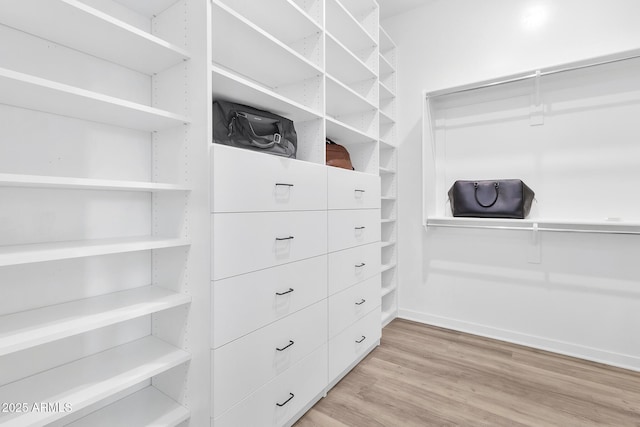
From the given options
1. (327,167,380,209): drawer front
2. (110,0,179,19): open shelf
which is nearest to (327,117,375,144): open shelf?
(327,167,380,209): drawer front

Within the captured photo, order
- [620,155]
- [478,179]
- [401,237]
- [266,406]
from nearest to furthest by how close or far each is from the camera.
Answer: [266,406] < [620,155] < [478,179] < [401,237]

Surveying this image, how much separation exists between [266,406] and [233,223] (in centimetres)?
84

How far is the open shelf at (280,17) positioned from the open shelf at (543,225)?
5.73ft

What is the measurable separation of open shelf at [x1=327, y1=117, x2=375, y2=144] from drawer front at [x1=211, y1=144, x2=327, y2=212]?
1.62ft

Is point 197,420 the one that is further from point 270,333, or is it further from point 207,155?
point 207,155

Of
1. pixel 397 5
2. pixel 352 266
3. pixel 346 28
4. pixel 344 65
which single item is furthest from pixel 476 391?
pixel 397 5

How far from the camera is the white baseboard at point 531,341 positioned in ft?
6.92

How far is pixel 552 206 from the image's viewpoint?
2.32 meters

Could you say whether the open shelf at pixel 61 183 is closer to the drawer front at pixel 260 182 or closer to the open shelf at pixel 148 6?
the drawer front at pixel 260 182

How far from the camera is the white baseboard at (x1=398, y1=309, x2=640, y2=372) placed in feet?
6.92

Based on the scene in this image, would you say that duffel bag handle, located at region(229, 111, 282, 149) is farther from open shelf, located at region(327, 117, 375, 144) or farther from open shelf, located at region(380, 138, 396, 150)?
open shelf, located at region(380, 138, 396, 150)

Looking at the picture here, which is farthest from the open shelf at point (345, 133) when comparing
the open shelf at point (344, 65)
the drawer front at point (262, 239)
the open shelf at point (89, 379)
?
the open shelf at point (89, 379)

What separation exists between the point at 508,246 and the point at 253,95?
2.29 m

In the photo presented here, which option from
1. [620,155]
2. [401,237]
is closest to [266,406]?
[401,237]
